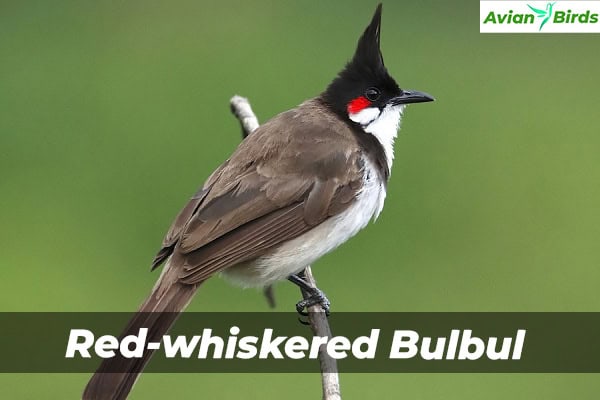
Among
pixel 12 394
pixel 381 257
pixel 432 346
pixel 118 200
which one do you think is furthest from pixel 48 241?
pixel 432 346

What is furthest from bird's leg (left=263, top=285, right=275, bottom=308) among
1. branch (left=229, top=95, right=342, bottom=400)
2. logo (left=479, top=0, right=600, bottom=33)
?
logo (left=479, top=0, right=600, bottom=33)

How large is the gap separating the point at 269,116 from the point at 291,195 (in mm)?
3146

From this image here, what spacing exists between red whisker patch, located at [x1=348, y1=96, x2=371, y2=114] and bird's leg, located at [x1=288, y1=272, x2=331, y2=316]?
735mm

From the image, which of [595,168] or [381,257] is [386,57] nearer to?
[595,168]

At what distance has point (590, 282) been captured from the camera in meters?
6.89

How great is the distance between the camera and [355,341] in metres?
5.38

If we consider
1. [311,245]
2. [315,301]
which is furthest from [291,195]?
[315,301]

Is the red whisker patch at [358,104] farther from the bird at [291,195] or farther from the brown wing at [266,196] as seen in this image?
the brown wing at [266,196]

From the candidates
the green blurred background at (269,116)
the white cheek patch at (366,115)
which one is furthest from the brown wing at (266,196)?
the green blurred background at (269,116)

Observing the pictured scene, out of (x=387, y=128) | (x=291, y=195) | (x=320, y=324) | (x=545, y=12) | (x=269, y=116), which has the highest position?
(x=545, y=12)

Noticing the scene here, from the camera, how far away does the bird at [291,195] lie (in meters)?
4.50

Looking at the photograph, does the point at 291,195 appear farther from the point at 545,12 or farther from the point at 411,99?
the point at 545,12

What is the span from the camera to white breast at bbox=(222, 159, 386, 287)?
469 centimetres

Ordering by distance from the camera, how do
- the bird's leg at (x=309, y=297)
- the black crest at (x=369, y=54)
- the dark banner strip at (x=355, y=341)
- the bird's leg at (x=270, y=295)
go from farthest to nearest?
the dark banner strip at (x=355, y=341) → the bird's leg at (x=270, y=295) → the black crest at (x=369, y=54) → the bird's leg at (x=309, y=297)
